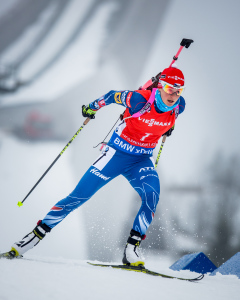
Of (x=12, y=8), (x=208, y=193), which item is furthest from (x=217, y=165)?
(x=12, y=8)

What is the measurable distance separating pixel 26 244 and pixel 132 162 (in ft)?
3.60

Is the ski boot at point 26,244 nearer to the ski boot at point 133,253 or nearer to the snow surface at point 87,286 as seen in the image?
the snow surface at point 87,286

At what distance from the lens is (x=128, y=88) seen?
1245cm

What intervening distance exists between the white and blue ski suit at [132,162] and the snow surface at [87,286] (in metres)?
0.75

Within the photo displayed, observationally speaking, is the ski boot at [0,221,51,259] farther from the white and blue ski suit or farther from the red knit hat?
the red knit hat

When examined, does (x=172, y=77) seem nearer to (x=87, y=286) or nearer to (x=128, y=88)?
(x=87, y=286)

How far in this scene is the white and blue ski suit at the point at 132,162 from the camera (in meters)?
3.06

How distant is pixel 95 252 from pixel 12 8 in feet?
26.4

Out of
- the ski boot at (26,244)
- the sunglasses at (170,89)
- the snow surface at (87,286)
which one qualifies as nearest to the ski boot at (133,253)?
the snow surface at (87,286)

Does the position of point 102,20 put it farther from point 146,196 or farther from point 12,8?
point 146,196

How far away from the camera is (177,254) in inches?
408

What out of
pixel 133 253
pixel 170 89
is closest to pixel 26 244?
pixel 133 253

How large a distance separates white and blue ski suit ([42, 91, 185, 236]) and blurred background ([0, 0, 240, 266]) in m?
6.07

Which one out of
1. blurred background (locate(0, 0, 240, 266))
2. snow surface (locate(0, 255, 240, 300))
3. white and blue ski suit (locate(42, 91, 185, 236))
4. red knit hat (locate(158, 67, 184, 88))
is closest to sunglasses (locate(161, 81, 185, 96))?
red knit hat (locate(158, 67, 184, 88))
